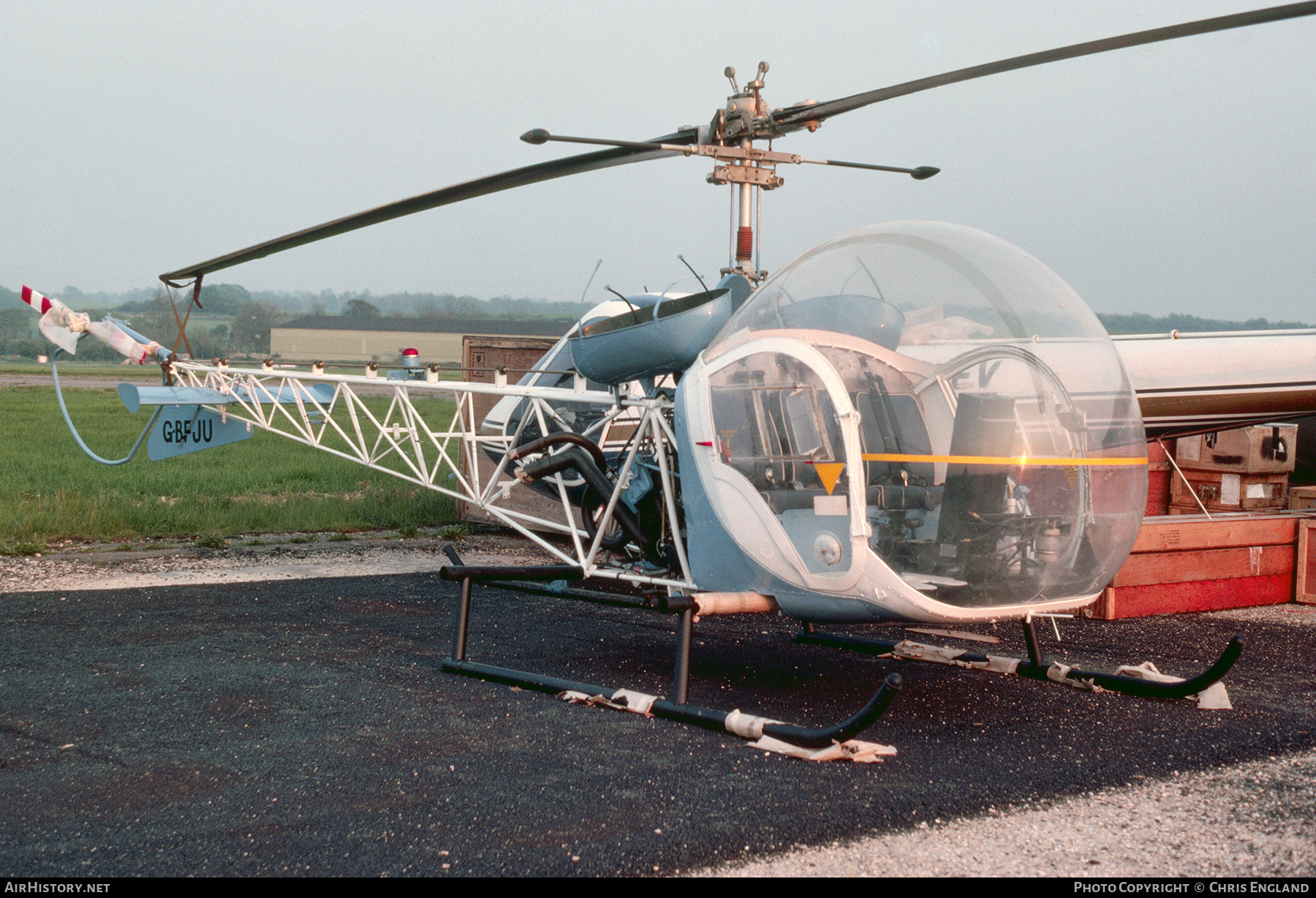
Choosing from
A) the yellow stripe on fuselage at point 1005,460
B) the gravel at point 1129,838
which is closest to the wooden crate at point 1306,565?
the gravel at point 1129,838

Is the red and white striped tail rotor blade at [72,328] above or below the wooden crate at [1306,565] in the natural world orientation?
above

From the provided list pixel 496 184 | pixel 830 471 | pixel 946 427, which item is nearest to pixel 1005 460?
pixel 946 427

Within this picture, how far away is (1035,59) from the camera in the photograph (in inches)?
153

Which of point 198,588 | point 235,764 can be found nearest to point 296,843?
point 235,764

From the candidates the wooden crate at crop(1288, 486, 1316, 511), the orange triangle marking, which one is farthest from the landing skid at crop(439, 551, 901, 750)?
the wooden crate at crop(1288, 486, 1316, 511)

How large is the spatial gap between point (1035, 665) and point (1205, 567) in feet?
10.7

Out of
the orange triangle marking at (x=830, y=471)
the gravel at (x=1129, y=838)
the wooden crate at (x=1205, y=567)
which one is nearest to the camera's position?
the gravel at (x=1129, y=838)

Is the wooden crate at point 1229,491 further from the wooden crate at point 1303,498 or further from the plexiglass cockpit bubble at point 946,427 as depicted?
the plexiglass cockpit bubble at point 946,427

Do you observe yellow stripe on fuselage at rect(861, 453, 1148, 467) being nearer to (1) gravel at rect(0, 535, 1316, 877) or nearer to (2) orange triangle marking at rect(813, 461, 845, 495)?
(2) orange triangle marking at rect(813, 461, 845, 495)

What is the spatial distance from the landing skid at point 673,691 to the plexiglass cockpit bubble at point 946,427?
1.77 feet

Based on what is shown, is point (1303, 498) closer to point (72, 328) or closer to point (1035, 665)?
point (1035, 665)

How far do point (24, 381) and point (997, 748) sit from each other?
2269 inches

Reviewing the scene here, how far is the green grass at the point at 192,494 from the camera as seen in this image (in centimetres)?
A: 1080

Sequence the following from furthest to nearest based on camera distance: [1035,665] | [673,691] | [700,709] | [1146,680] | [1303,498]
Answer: [1303,498]
[1035,665]
[1146,680]
[673,691]
[700,709]
